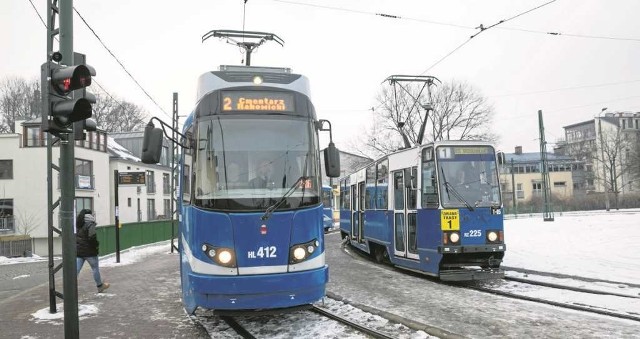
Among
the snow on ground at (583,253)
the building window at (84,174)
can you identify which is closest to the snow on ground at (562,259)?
the snow on ground at (583,253)

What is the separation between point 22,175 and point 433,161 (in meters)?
32.8

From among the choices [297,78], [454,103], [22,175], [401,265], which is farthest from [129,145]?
[297,78]

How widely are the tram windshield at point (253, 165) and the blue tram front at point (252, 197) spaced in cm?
1

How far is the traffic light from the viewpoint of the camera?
5594 millimetres

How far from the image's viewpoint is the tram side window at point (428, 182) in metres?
11.1

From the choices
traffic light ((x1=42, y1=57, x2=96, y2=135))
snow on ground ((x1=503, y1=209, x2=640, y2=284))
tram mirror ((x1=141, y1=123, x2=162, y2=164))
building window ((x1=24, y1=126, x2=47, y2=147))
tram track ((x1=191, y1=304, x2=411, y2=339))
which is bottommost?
snow on ground ((x1=503, y1=209, x2=640, y2=284))

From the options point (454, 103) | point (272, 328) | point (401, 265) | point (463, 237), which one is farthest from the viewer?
point (454, 103)

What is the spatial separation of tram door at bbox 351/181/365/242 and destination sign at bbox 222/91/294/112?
33.3 feet

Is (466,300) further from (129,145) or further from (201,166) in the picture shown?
(129,145)

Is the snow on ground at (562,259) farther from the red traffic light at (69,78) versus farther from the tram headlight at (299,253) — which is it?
the red traffic light at (69,78)

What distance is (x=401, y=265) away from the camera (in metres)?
12.8

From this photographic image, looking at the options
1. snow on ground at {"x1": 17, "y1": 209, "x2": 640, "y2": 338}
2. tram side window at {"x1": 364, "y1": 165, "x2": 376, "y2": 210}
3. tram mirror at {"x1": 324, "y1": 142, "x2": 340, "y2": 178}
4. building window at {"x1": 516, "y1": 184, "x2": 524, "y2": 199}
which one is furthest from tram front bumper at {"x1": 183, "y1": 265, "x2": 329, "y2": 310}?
building window at {"x1": 516, "y1": 184, "x2": 524, "y2": 199}

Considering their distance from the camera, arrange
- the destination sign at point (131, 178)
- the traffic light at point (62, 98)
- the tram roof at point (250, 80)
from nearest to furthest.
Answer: the traffic light at point (62, 98) → the tram roof at point (250, 80) → the destination sign at point (131, 178)

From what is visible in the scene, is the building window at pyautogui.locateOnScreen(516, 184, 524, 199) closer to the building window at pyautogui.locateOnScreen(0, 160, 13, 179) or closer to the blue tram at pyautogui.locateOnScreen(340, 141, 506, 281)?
the building window at pyautogui.locateOnScreen(0, 160, 13, 179)
